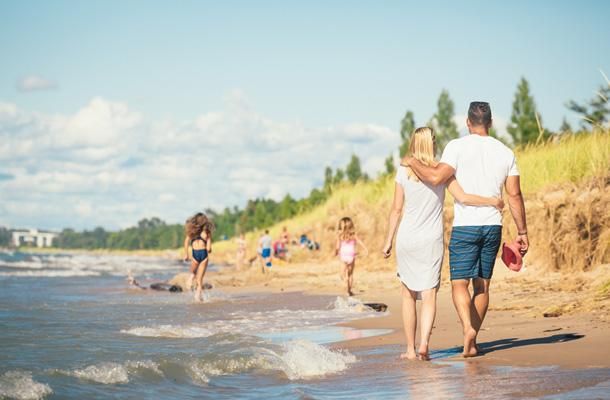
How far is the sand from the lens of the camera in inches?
267

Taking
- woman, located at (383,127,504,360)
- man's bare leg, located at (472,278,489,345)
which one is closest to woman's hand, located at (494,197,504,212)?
woman, located at (383,127,504,360)

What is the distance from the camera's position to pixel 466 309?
6820mm

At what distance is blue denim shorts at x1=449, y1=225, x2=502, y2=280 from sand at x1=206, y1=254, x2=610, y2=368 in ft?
2.48

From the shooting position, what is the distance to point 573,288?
11297mm

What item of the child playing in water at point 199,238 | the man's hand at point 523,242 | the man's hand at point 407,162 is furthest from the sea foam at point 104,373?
the child playing in water at point 199,238

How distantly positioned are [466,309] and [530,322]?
2.49 meters

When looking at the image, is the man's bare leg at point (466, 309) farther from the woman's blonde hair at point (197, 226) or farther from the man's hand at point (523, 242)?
the woman's blonde hair at point (197, 226)

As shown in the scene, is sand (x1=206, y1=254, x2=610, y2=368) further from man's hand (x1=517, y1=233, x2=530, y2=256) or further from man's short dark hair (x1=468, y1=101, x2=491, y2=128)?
man's short dark hair (x1=468, y1=101, x2=491, y2=128)

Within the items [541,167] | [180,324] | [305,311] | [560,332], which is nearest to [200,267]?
[305,311]

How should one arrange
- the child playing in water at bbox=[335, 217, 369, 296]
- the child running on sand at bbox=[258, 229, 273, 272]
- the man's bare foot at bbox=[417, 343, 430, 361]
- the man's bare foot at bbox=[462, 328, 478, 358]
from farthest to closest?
the child running on sand at bbox=[258, 229, 273, 272]
the child playing in water at bbox=[335, 217, 369, 296]
the man's bare foot at bbox=[417, 343, 430, 361]
the man's bare foot at bbox=[462, 328, 478, 358]

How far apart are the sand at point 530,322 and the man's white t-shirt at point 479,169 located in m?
1.23

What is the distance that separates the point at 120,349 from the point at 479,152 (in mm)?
4444

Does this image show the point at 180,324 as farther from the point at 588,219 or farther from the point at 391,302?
the point at 588,219

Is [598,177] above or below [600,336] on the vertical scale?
above
